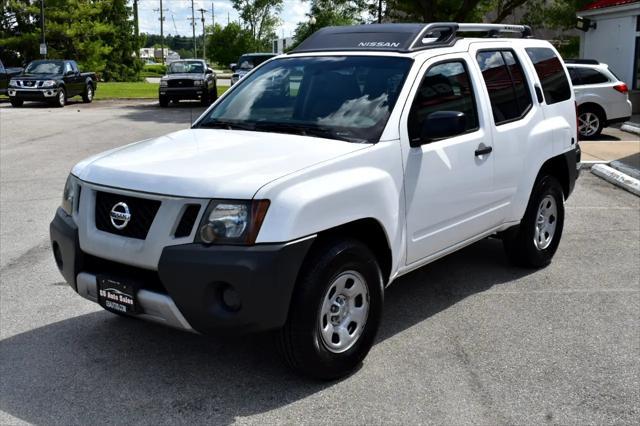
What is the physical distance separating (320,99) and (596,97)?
12595 mm

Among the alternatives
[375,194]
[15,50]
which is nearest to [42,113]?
[375,194]

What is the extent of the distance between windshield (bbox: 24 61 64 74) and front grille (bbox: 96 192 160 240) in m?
25.0

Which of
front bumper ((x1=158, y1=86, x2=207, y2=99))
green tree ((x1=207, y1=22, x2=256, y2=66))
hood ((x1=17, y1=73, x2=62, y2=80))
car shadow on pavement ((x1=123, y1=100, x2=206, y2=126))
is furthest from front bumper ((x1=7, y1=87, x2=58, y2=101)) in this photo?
green tree ((x1=207, y1=22, x2=256, y2=66))

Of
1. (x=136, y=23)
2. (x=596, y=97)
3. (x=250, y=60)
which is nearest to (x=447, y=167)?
(x=596, y=97)

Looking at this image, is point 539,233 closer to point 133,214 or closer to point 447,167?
point 447,167

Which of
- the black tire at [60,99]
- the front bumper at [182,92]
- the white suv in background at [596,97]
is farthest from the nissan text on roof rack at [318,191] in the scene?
the black tire at [60,99]

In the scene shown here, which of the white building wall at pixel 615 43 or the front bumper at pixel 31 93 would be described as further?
the front bumper at pixel 31 93

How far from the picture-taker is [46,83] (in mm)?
26266

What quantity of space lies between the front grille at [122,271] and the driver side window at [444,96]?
1762 mm

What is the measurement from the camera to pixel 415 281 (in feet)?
20.1

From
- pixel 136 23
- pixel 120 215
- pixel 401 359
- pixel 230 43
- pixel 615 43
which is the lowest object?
pixel 401 359

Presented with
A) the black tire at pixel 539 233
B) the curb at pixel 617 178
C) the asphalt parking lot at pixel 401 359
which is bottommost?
the asphalt parking lot at pixel 401 359

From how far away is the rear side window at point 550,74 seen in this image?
20.7 ft

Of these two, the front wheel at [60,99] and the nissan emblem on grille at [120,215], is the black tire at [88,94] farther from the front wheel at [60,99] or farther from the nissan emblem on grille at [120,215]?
the nissan emblem on grille at [120,215]
